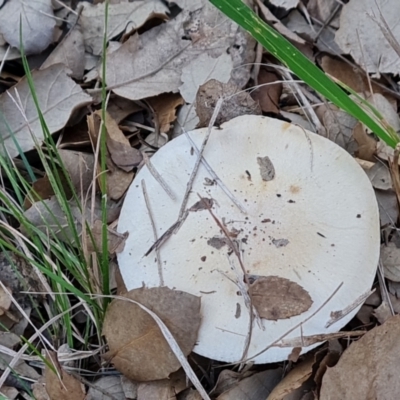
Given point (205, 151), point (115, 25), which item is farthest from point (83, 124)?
point (205, 151)

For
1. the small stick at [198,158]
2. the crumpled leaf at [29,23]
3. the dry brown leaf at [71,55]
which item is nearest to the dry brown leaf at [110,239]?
the small stick at [198,158]

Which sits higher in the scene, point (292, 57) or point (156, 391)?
point (292, 57)

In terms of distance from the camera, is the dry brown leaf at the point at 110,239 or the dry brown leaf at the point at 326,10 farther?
the dry brown leaf at the point at 326,10

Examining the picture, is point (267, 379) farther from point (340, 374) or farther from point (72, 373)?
point (72, 373)

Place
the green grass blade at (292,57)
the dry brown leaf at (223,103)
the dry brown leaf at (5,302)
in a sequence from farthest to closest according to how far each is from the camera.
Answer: the dry brown leaf at (223,103) < the dry brown leaf at (5,302) < the green grass blade at (292,57)

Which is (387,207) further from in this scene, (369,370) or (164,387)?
(164,387)

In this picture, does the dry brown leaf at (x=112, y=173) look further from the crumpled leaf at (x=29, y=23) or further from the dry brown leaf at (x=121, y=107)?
the crumpled leaf at (x=29, y=23)

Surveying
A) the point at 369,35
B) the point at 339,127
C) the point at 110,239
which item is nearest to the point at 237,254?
the point at 110,239
